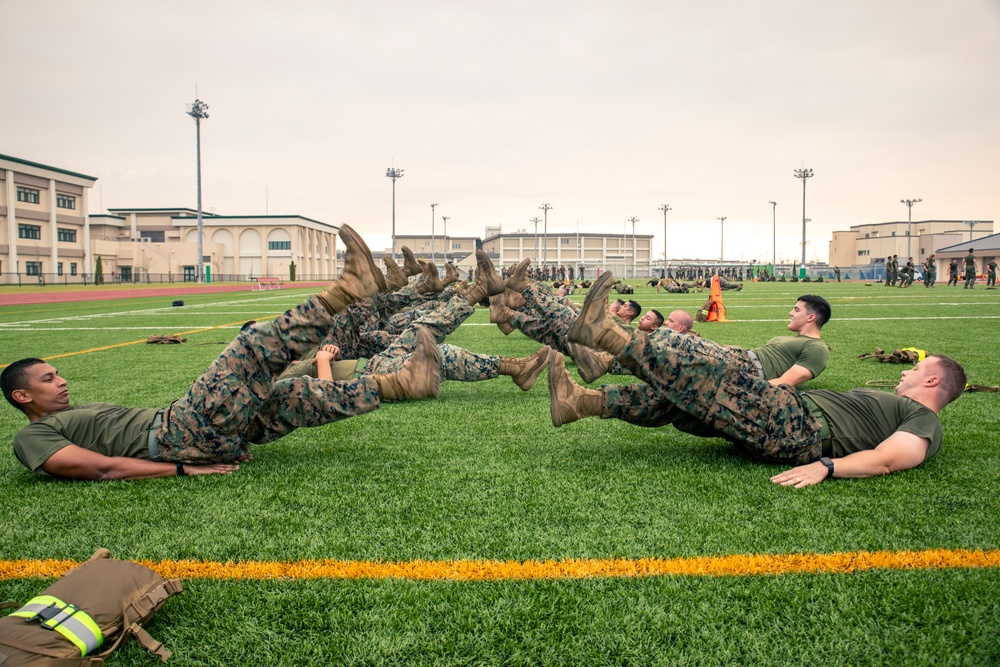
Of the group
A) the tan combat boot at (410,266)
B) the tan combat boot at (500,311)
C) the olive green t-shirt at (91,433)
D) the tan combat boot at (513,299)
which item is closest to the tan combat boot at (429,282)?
the tan combat boot at (410,266)

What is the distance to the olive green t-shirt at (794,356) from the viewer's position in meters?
5.40

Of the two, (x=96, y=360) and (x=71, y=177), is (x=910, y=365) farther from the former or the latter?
(x=71, y=177)

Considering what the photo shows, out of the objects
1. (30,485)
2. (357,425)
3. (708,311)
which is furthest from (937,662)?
(708,311)

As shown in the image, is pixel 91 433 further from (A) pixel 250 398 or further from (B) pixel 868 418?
(B) pixel 868 418

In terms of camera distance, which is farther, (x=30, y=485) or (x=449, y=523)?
(x=30, y=485)

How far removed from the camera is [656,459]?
386 cm

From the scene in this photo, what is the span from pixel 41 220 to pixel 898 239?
340 ft

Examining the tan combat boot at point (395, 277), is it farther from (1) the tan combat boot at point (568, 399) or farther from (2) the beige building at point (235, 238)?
(2) the beige building at point (235, 238)

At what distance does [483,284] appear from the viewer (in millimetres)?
6824

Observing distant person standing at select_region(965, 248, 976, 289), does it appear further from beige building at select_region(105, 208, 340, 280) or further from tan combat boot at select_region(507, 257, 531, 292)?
beige building at select_region(105, 208, 340, 280)

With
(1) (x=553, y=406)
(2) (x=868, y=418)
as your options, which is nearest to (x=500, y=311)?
(1) (x=553, y=406)

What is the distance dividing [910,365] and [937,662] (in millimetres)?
6357

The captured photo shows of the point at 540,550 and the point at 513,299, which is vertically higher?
the point at 513,299

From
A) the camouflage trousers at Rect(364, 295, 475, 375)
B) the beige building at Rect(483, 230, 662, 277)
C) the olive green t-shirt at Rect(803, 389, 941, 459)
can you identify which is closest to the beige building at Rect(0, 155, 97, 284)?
the camouflage trousers at Rect(364, 295, 475, 375)
